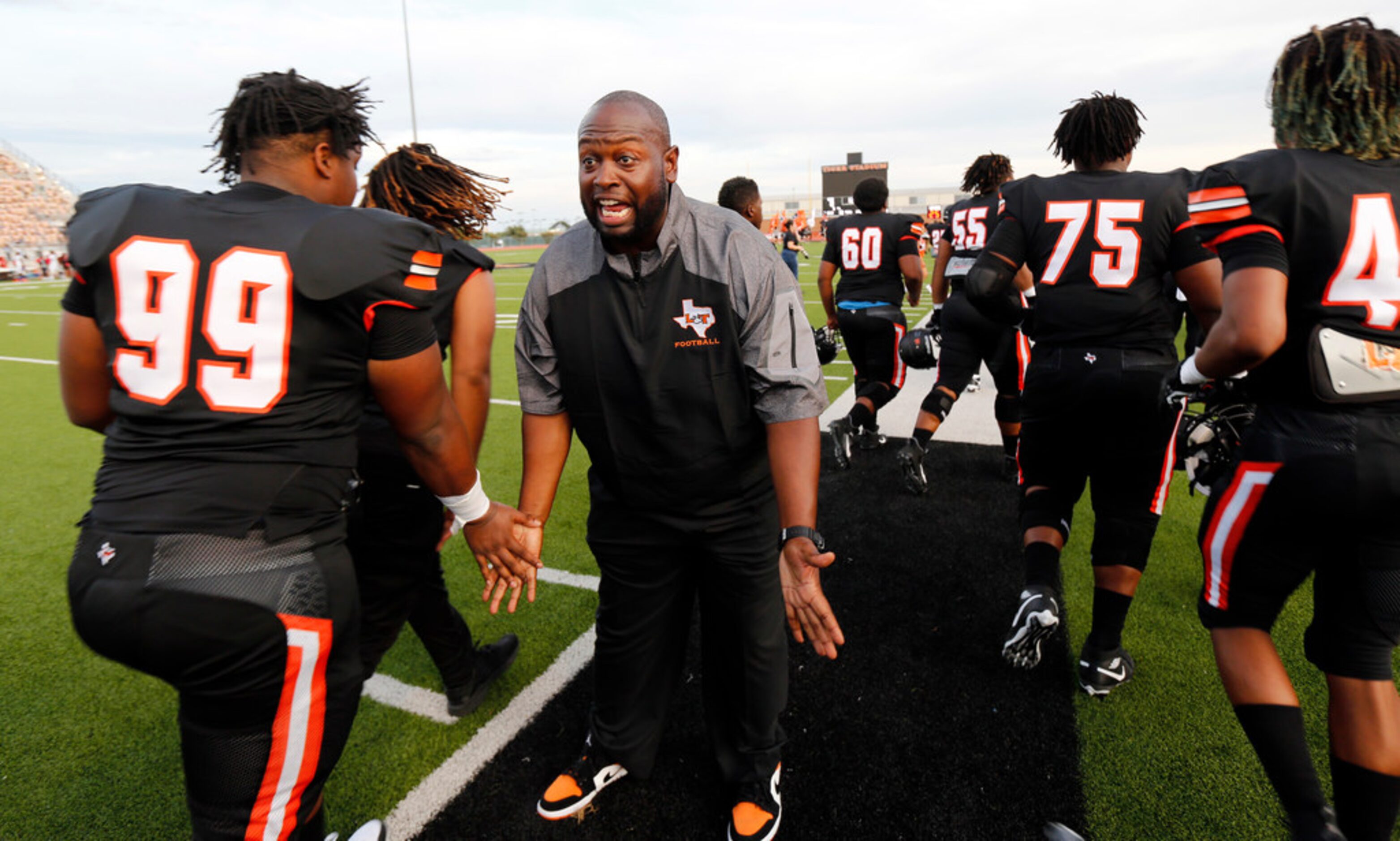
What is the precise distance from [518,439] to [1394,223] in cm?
597

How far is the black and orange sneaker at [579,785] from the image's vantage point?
7.61 ft

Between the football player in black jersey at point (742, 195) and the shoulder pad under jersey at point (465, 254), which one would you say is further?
the football player in black jersey at point (742, 195)

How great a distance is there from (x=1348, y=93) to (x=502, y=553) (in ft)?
7.87

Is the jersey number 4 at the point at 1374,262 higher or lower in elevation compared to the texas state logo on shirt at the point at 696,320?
higher

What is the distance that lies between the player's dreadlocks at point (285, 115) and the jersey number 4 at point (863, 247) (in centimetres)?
444

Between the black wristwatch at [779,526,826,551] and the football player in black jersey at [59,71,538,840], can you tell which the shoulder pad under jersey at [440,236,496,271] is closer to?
the football player in black jersey at [59,71,538,840]

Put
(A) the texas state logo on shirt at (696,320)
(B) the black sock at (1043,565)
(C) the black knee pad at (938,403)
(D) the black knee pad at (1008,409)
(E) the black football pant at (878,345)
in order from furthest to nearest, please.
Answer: (E) the black football pant at (878,345) → (D) the black knee pad at (1008,409) → (C) the black knee pad at (938,403) → (B) the black sock at (1043,565) → (A) the texas state logo on shirt at (696,320)

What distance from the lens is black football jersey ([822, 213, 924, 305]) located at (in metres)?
5.70

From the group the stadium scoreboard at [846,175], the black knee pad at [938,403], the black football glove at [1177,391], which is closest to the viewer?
the black football glove at [1177,391]

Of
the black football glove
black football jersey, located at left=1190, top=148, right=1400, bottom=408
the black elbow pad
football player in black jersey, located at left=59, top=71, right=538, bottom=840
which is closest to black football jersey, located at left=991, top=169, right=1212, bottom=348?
the black elbow pad

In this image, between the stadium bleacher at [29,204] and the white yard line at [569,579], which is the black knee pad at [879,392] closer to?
the white yard line at [569,579]

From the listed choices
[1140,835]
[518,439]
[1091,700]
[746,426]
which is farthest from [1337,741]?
[518,439]

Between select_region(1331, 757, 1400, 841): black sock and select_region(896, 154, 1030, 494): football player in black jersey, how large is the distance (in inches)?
123

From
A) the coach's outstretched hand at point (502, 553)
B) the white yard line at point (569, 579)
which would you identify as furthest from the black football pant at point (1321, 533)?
the white yard line at point (569, 579)
